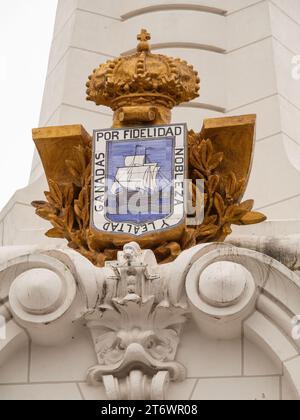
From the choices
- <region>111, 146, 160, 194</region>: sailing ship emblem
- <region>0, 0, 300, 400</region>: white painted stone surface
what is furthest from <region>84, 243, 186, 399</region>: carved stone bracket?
<region>0, 0, 300, 400</region>: white painted stone surface

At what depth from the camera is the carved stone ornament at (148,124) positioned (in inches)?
774

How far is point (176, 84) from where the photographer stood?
2003 cm

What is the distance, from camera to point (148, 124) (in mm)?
20000

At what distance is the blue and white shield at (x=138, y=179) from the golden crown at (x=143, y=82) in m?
0.32

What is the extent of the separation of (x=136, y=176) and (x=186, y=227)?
2.10 ft

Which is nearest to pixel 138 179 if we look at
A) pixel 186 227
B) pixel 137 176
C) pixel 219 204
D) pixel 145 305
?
pixel 137 176

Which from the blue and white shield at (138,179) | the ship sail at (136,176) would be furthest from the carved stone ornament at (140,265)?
the ship sail at (136,176)

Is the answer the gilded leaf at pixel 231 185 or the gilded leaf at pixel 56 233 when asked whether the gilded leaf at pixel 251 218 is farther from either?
the gilded leaf at pixel 56 233

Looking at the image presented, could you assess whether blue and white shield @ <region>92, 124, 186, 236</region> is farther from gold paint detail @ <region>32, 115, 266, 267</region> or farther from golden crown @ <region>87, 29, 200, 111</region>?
golden crown @ <region>87, 29, 200, 111</region>

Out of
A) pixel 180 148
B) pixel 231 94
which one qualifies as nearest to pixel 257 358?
pixel 180 148

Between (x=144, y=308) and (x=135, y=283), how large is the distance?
0.22 metres

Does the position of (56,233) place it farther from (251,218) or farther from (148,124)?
(251,218)

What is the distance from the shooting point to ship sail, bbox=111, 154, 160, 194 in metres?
19.7

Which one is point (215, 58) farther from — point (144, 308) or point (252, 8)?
point (144, 308)
